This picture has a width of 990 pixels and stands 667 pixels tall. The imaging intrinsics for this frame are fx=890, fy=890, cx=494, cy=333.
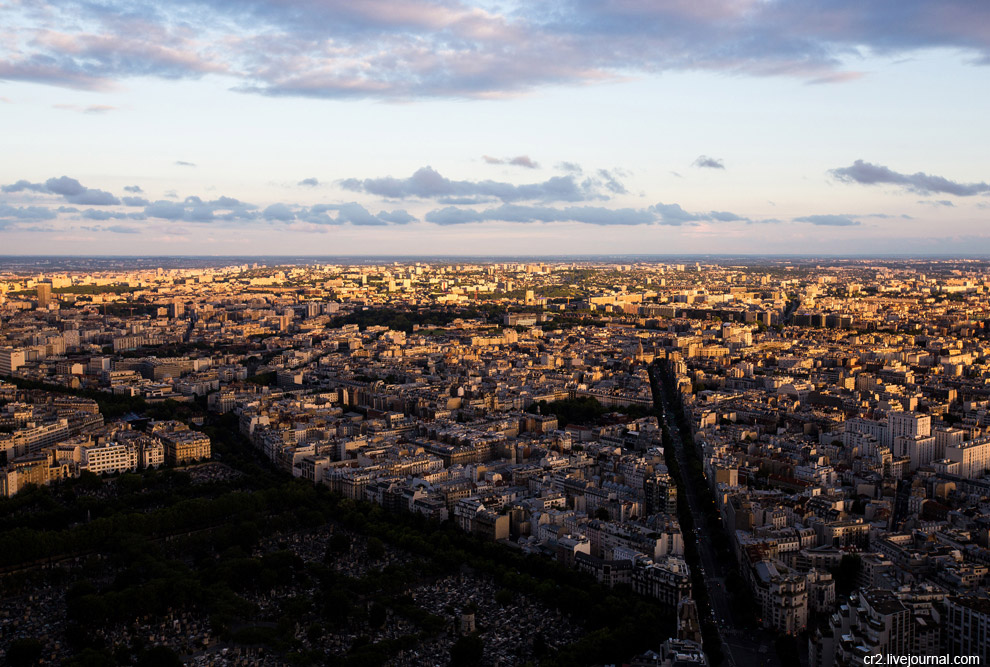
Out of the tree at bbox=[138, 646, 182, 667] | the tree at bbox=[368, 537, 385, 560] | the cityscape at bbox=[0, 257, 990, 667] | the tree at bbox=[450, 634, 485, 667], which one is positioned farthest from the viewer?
the tree at bbox=[368, 537, 385, 560]

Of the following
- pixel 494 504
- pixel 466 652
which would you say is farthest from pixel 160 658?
pixel 494 504

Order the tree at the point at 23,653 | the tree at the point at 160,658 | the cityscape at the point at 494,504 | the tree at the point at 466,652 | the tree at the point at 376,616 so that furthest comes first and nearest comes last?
the tree at the point at 376,616, the cityscape at the point at 494,504, the tree at the point at 466,652, the tree at the point at 23,653, the tree at the point at 160,658

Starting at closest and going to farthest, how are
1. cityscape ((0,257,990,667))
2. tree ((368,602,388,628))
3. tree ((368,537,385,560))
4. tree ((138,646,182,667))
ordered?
tree ((138,646,182,667)), cityscape ((0,257,990,667)), tree ((368,602,388,628)), tree ((368,537,385,560))

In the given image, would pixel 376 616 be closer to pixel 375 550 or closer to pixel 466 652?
pixel 466 652

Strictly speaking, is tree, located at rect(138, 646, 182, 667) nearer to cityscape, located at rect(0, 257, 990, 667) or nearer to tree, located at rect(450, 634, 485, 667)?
cityscape, located at rect(0, 257, 990, 667)

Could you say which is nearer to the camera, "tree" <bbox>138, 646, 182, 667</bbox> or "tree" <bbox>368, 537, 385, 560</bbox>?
"tree" <bbox>138, 646, 182, 667</bbox>

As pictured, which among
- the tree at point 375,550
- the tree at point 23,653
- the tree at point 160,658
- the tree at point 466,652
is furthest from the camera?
the tree at point 375,550

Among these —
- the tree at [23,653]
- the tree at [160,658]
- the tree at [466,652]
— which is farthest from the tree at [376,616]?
the tree at [23,653]

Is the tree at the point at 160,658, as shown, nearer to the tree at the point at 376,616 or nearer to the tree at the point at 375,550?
the tree at the point at 376,616

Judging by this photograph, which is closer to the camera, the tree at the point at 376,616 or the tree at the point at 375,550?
the tree at the point at 376,616

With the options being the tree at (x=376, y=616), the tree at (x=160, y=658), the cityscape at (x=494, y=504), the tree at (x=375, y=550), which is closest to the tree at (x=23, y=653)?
the cityscape at (x=494, y=504)

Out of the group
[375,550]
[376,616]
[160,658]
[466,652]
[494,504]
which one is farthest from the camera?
[494,504]

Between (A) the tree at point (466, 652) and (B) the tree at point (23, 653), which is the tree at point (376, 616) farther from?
(B) the tree at point (23, 653)

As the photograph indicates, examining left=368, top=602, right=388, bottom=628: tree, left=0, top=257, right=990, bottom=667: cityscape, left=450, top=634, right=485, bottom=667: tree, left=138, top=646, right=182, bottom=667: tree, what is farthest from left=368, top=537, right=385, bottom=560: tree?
left=138, top=646, right=182, bottom=667: tree
